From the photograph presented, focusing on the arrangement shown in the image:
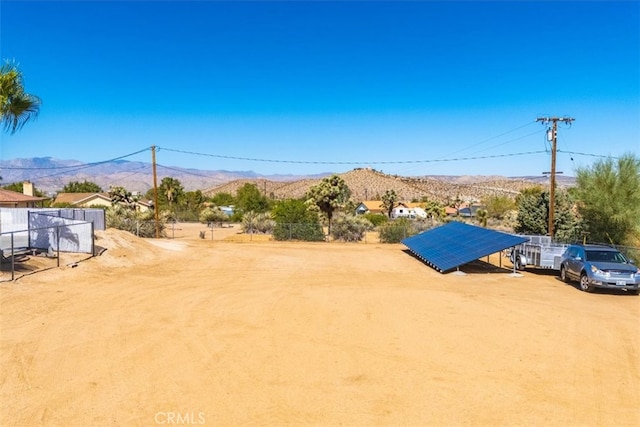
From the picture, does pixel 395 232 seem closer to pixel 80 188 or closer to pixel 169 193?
pixel 169 193

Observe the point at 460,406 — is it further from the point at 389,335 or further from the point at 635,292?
the point at 635,292

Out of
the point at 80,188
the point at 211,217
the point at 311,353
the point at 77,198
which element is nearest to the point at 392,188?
the point at 80,188

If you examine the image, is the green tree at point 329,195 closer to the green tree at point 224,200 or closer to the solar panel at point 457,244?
the solar panel at point 457,244

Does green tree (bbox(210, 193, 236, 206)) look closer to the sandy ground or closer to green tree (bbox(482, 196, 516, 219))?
green tree (bbox(482, 196, 516, 219))

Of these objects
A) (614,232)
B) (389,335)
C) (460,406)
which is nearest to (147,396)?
(460,406)

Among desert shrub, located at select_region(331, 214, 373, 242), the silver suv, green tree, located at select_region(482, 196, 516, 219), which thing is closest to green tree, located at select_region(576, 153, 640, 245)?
the silver suv

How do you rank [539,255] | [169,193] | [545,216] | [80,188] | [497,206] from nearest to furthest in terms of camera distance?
[539,255] < [545,216] < [169,193] < [497,206] < [80,188]
